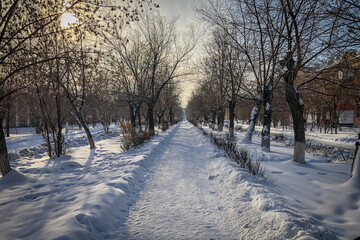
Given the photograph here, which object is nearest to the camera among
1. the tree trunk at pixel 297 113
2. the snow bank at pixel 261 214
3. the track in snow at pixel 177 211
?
the snow bank at pixel 261 214

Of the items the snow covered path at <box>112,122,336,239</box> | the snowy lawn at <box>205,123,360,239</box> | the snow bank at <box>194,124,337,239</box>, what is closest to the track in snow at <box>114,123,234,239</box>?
the snow covered path at <box>112,122,336,239</box>

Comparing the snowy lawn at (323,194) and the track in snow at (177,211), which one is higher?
the snowy lawn at (323,194)

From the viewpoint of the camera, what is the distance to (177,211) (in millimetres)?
3291

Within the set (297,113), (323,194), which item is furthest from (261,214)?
(297,113)

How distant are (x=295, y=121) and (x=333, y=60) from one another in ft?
7.81

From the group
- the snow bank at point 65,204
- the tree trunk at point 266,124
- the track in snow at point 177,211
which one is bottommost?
the track in snow at point 177,211

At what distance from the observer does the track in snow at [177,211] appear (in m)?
2.67

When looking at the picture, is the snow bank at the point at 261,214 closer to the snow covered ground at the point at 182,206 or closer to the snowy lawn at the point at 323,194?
the snow covered ground at the point at 182,206

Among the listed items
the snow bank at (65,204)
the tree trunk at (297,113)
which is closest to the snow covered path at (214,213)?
the snow bank at (65,204)

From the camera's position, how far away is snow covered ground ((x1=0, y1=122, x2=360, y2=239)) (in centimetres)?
252

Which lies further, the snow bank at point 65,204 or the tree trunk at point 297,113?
the tree trunk at point 297,113

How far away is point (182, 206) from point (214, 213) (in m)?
0.68

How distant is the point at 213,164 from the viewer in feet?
20.9

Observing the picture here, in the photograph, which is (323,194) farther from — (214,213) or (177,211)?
(177,211)
